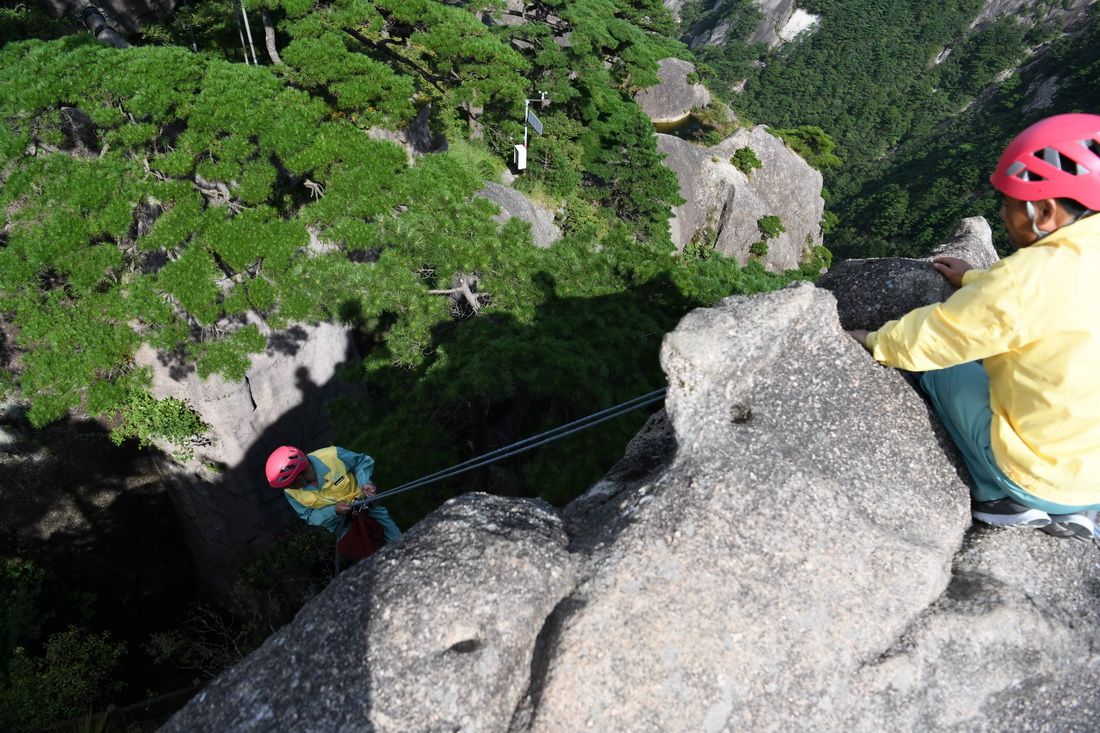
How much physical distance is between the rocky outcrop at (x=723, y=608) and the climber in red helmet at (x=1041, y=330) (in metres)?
0.41

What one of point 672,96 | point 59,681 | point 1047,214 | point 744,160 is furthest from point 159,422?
point 672,96

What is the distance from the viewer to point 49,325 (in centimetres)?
651

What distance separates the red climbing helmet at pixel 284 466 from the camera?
4465 millimetres

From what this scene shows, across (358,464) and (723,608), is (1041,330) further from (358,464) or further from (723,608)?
(358,464)

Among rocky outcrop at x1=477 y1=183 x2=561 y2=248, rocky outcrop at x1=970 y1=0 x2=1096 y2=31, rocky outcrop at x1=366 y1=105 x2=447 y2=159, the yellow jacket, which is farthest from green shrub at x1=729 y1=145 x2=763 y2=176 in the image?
rocky outcrop at x1=970 y1=0 x2=1096 y2=31

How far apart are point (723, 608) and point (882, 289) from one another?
2162 mm

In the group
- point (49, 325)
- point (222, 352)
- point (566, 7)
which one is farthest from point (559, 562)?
point (566, 7)

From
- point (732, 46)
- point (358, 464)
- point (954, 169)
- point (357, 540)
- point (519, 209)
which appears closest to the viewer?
point (357, 540)

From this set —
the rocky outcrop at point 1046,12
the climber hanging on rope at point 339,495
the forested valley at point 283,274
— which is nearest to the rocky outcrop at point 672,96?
the forested valley at point 283,274

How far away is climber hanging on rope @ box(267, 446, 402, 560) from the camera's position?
4.76m

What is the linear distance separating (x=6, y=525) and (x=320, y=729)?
11877mm

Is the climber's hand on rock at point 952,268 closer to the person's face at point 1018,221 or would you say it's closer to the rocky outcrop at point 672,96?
the person's face at point 1018,221

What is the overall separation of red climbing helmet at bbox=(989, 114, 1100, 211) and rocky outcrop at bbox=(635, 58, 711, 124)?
3118cm

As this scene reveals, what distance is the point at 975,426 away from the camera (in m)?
2.72
